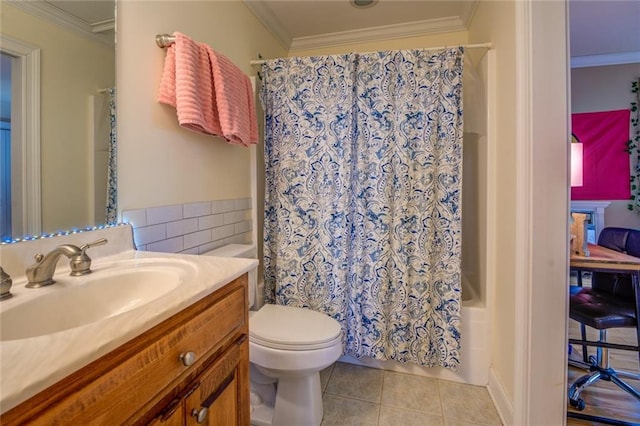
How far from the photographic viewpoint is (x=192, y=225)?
1402 millimetres

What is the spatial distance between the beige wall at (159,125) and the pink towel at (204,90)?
7 cm

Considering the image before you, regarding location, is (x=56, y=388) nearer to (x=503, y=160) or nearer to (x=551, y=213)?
(x=551, y=213)

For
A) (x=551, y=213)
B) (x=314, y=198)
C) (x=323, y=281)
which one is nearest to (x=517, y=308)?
(x=551, y=213)

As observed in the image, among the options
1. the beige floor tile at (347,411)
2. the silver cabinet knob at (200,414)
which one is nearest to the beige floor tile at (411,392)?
the beige floor tile at (347,411)

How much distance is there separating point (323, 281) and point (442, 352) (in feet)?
2.45

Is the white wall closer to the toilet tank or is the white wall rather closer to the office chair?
the office chair

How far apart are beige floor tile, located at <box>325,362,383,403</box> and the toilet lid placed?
465 mm

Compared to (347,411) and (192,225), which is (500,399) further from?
(192,225)

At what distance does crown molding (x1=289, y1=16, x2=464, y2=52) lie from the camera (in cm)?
214

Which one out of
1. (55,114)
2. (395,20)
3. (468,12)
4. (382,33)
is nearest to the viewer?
(55,114)

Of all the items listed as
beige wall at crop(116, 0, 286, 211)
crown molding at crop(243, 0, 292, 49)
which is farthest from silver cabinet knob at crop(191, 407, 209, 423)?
crown molding at crop(243, 0, 292, 49)

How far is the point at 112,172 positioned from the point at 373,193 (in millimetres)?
1203

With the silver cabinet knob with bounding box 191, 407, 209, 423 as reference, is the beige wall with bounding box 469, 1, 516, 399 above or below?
above

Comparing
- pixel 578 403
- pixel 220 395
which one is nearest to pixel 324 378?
pixel 220 395
